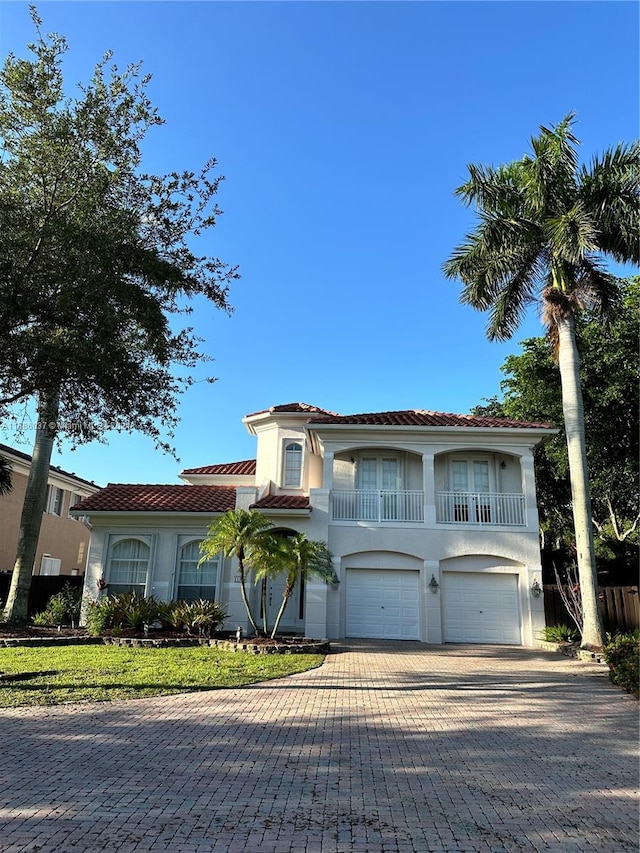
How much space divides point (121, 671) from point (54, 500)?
19461 millimetres

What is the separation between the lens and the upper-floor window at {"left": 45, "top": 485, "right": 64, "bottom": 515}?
91.8 ft

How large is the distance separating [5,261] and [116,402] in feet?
10.8

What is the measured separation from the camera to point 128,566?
19656mm

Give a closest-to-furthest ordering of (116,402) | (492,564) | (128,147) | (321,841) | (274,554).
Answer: (321,841) < (128,147) < (116,402) < (274,554) < (492,564)

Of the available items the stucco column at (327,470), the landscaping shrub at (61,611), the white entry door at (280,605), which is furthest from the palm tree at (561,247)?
the landscaping shrub at (61,611)

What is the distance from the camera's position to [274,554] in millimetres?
14547

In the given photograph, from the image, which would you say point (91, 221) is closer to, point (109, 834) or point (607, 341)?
point (109, 834)

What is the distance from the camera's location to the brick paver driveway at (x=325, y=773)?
4371 millimetres

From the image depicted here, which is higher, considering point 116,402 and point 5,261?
point 5,261

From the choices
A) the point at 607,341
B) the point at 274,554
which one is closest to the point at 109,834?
the point at 274,554

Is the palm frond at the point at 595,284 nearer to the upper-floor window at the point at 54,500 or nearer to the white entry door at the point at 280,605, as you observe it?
the white entry door at the point at 280,605

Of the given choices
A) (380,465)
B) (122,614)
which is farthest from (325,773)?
(380,465)

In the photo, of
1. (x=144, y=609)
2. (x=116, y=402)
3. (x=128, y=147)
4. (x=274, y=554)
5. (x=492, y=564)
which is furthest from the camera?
(x=492, y=564)

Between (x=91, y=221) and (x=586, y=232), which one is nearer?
(x=91, y=221)
